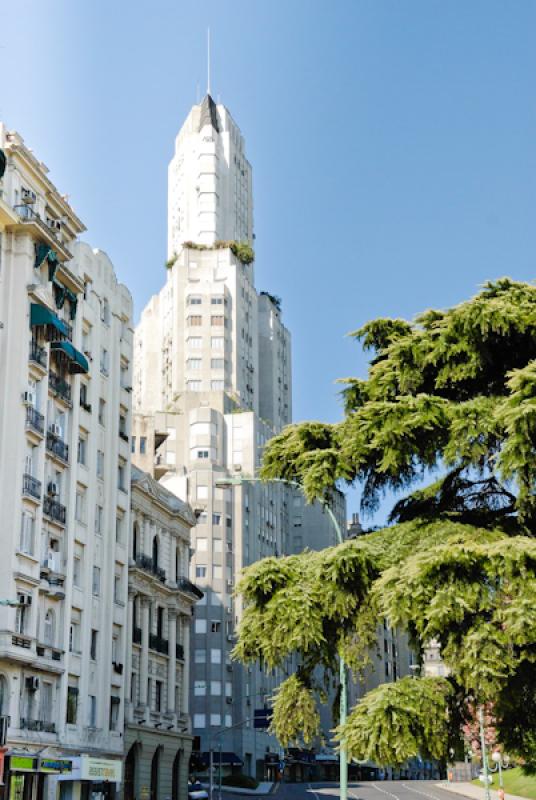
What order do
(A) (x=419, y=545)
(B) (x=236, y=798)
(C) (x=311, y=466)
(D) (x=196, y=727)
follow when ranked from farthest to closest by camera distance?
(D) (x=196, y=727) < (B) (x=236, y=798) < (C) (x=311, y=466) < (A) (x=419, y=545)

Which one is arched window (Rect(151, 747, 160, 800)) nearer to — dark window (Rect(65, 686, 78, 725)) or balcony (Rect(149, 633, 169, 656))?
balcony (Rect(149, 633, 169, 656))

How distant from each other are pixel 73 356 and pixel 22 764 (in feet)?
59.8

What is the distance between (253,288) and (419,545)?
407 feet

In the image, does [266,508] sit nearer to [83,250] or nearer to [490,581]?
[83,250]

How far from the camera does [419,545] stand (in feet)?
79.7

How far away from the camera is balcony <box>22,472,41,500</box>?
1876 inches

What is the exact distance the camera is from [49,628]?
50.6 meters

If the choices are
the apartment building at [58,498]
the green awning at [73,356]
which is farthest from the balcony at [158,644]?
the green awning at [73,356]

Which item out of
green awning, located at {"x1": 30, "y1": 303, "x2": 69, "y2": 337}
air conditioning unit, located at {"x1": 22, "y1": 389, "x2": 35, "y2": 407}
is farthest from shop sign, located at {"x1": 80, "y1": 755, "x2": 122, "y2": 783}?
green awning, located at {"x1": 30, "y1": 303, "x2": 69, "y2": 337}

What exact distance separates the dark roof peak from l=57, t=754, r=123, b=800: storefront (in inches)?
4302

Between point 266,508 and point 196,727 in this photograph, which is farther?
point 266,508

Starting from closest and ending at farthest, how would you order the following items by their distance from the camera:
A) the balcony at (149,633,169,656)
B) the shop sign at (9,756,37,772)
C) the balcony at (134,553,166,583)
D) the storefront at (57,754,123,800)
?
the shop sign at (9,756,37,772)
the storefront at (57,754,123,800)
the balcony at (134,553,166,583)
the balcony at (149,633,169,656)

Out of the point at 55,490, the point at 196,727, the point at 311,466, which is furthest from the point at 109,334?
the point at 196,727

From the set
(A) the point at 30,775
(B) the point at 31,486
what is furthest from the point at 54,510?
(A) the point at 30,775
